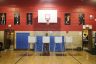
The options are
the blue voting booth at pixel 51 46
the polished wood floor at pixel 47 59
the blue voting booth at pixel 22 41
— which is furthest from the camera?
the blue voting booth at pixel 22 41

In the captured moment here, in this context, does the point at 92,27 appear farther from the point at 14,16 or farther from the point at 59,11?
the point at 14,16

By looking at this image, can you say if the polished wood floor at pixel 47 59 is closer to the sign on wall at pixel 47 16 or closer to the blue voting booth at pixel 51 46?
the blue voting booth at pixel 51 46

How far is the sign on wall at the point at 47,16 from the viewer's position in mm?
18852

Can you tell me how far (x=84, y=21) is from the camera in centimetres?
1967

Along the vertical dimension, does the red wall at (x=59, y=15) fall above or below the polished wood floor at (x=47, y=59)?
above

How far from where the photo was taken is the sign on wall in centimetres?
1885

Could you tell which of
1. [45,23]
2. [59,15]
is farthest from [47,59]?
[59,15]

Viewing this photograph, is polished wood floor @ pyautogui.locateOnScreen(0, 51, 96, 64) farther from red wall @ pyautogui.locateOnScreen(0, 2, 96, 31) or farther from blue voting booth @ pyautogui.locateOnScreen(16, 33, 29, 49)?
red wall @ pyautogui.locateOnScreen(0, 2, 96, 31)

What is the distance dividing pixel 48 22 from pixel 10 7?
3.75 meters

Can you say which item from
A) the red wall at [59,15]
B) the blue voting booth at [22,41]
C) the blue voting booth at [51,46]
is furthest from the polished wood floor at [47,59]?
the red wall at [59,15]

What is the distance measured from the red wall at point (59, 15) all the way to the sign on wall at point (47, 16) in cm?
65

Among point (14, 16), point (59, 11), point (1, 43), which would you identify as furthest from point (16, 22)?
point (59, 11)

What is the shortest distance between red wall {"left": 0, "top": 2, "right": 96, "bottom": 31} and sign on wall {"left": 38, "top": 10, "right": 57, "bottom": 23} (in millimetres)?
653

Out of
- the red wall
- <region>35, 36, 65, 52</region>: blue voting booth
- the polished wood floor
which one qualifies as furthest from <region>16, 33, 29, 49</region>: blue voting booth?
the polished wood floor
